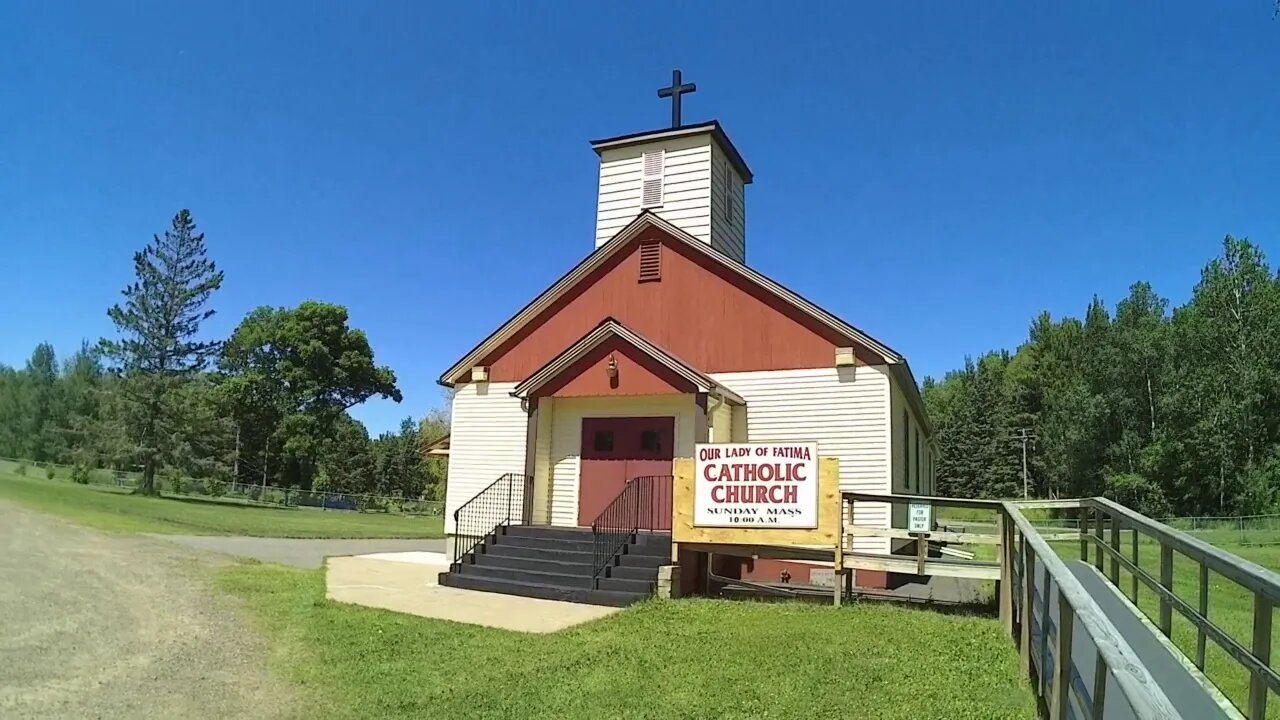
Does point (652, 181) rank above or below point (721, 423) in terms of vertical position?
above

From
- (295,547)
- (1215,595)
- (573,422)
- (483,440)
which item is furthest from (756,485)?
(295,547)

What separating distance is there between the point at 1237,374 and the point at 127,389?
62065mm

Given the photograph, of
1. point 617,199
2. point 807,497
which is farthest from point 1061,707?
point 617,199

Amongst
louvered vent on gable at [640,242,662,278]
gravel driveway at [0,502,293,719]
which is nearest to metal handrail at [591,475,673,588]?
louvered vent on gable at [640,242,662,278]

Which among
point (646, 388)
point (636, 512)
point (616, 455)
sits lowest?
point (636, 512)

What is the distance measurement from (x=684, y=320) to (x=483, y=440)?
5.30 meters

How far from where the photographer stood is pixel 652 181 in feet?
63.1

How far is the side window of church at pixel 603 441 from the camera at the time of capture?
647 inches

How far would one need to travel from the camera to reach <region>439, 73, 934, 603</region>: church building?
47.5 feet

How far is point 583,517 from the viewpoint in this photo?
1623 cm

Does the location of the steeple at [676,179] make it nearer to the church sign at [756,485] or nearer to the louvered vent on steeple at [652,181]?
the louvered vent on steeple at [652,181]

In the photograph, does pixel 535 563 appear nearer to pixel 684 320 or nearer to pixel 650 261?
pixel 684 320

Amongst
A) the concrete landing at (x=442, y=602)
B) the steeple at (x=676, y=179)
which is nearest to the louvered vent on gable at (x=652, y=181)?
the steeple at (x=676, y=179)

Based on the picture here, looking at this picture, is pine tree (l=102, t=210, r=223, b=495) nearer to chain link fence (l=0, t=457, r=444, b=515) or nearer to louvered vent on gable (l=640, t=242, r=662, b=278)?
chain link fence (l=0, t=457, r=444, b=515)
